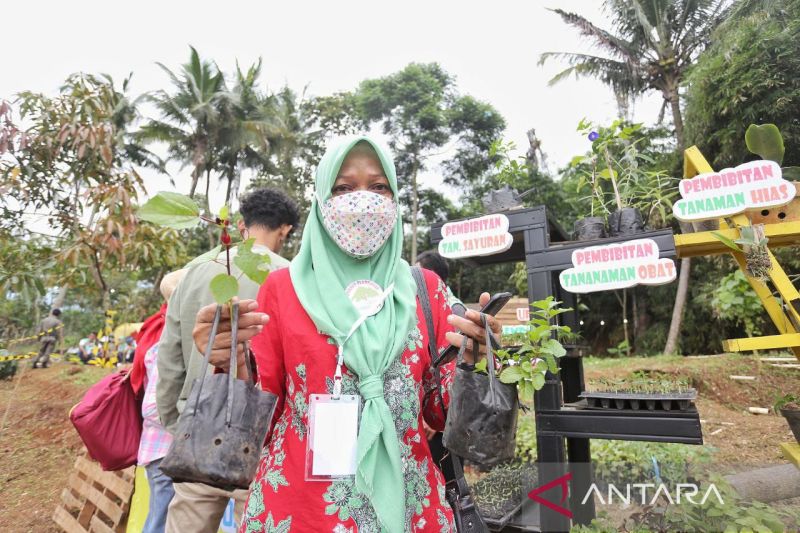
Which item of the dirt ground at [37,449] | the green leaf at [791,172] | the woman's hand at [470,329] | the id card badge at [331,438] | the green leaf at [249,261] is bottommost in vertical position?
the dirt ground at [37,449]

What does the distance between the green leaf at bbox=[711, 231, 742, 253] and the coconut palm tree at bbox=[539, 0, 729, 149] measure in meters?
11.2

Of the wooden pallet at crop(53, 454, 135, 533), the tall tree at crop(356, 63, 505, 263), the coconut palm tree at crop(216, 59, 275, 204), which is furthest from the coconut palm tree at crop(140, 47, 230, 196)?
the wooden pallet at crop(53, 454, 135, 533)

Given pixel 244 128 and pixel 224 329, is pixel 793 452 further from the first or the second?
pixel 244 128

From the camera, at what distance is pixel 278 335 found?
1.26 m

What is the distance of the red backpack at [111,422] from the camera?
2.26 meters

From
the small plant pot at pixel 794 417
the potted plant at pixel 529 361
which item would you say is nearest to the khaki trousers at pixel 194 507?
the potted plant at pixel 529 361

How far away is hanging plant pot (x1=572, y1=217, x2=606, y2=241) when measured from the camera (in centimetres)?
263

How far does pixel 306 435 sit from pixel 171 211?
62 centimetres

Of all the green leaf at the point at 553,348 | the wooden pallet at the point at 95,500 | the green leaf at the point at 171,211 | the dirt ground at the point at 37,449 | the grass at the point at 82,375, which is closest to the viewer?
the green leaf at the point at 171,211

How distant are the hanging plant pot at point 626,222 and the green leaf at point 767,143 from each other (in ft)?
2.43

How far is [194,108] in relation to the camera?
635 inches

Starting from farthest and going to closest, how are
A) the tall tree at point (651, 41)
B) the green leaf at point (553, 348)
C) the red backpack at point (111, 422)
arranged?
the tall tree at point (651, 41) → the red backpack at point (111, 422) → the green leaf at point (553, 348)

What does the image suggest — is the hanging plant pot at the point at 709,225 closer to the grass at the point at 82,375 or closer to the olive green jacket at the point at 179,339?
the olive green jacket at the point at 179,339

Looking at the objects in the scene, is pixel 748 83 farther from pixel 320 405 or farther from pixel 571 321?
pixel 320 405
